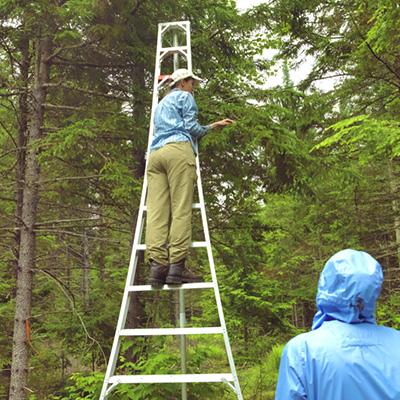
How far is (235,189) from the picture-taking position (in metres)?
7.51

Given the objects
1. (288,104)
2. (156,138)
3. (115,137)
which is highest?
(288,104)

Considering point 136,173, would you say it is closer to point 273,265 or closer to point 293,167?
point 293,167

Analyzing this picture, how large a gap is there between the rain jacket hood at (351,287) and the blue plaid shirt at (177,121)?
2.41 m

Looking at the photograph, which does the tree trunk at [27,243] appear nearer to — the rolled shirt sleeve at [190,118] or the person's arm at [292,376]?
the rolled shirt sleeve at [190,118]

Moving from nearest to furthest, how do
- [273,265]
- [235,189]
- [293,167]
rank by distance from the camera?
[293,167], [235,189], [273,265]

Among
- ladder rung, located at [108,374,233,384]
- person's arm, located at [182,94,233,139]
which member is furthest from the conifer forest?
person's arm, located at [182,94,233,139]

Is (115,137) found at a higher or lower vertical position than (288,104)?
lower

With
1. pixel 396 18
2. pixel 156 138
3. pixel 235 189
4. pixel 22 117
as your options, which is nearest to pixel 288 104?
pixel 235 189

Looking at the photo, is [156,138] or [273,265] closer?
[156,138]

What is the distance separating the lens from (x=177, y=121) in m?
4.06

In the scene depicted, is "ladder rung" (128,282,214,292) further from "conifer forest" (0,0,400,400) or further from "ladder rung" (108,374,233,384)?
"conifer forest" (0,0,400,400)

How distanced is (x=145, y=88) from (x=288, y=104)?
2.25 meters

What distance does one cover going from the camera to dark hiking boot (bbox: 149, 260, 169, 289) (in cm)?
365

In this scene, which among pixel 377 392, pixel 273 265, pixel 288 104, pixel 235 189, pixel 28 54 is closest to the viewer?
pixel 377 392
